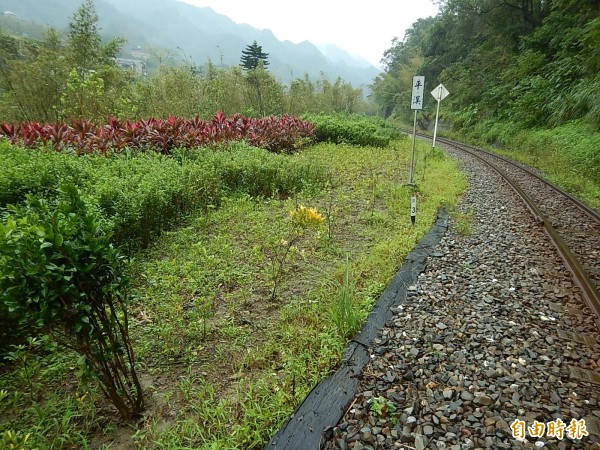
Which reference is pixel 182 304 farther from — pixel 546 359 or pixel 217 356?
pixel 546 359

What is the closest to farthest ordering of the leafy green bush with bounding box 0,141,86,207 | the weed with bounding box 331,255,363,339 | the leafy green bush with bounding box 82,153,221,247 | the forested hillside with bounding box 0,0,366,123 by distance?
the weed with bounding box 331,255,363,339
the leafy green bush with bounding box 0,141,86,207
the leafy green bush with bounding box 82,153,221,247
the forested hillside with bounding box 0,0,366,123

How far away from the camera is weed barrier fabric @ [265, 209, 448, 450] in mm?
1915

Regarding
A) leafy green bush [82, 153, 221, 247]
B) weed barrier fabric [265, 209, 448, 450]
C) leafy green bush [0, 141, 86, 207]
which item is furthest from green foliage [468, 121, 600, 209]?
leafy green bush [0, 141, 86, 207]

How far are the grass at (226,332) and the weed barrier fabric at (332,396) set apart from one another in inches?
2.7

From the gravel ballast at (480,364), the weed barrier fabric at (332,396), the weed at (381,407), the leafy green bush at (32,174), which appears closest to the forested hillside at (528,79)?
the gravel ballast at (480,364)

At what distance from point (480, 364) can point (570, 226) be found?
13.7ft

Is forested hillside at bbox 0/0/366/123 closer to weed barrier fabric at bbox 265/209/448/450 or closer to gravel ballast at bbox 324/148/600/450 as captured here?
weed barrier fabric at bbox 265/209/448/450

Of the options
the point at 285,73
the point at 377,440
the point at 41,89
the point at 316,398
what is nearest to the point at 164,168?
the point at 316,398

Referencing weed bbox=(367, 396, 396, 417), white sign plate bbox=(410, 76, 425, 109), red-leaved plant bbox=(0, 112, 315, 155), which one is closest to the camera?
weed bbox=(367, 396, 396, 417)

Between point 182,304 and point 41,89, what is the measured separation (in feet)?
35.2

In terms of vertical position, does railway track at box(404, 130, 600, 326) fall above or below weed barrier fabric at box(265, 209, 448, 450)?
above

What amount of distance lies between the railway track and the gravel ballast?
0.12 meters

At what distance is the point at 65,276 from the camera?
5.32 feet

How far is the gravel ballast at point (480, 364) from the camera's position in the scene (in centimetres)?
196
